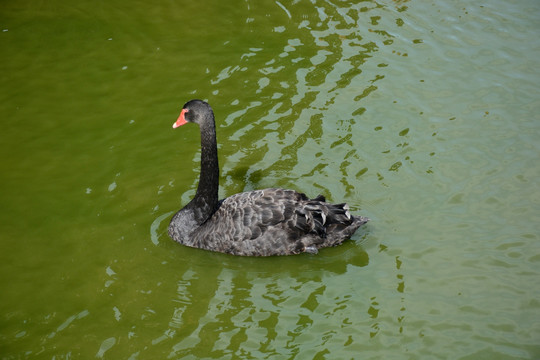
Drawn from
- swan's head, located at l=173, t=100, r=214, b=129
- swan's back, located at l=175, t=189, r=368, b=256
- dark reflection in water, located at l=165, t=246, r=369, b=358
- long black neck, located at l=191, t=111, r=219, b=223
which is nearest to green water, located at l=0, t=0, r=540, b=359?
dark reflection in water, located at l=165, t=246, r=369, b=358

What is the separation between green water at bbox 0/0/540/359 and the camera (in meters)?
6.20

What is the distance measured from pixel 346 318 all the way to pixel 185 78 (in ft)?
17.5

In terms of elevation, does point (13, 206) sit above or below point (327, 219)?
below

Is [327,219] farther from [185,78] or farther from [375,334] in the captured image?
[185,78]

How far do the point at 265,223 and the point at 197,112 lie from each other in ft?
4.74

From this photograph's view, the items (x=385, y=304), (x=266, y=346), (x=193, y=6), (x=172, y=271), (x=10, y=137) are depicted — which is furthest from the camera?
(x=193, y=6)

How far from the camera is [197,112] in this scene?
7078 millimetres

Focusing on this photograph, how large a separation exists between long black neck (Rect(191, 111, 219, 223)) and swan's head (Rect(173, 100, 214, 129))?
0.01 m

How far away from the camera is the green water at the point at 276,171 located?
6195 millimetres

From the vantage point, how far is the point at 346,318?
6.23 meters

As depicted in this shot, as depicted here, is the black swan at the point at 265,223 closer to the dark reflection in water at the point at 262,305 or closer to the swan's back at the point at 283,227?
the swan's back at the point at 283,227

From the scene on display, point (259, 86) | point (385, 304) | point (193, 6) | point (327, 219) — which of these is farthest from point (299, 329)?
point (193, 6)

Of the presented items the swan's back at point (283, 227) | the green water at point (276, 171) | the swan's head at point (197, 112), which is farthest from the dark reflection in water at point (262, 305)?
the swan's head at point (197, 112)

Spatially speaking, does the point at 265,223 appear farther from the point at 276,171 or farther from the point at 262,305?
the point at 276,171
